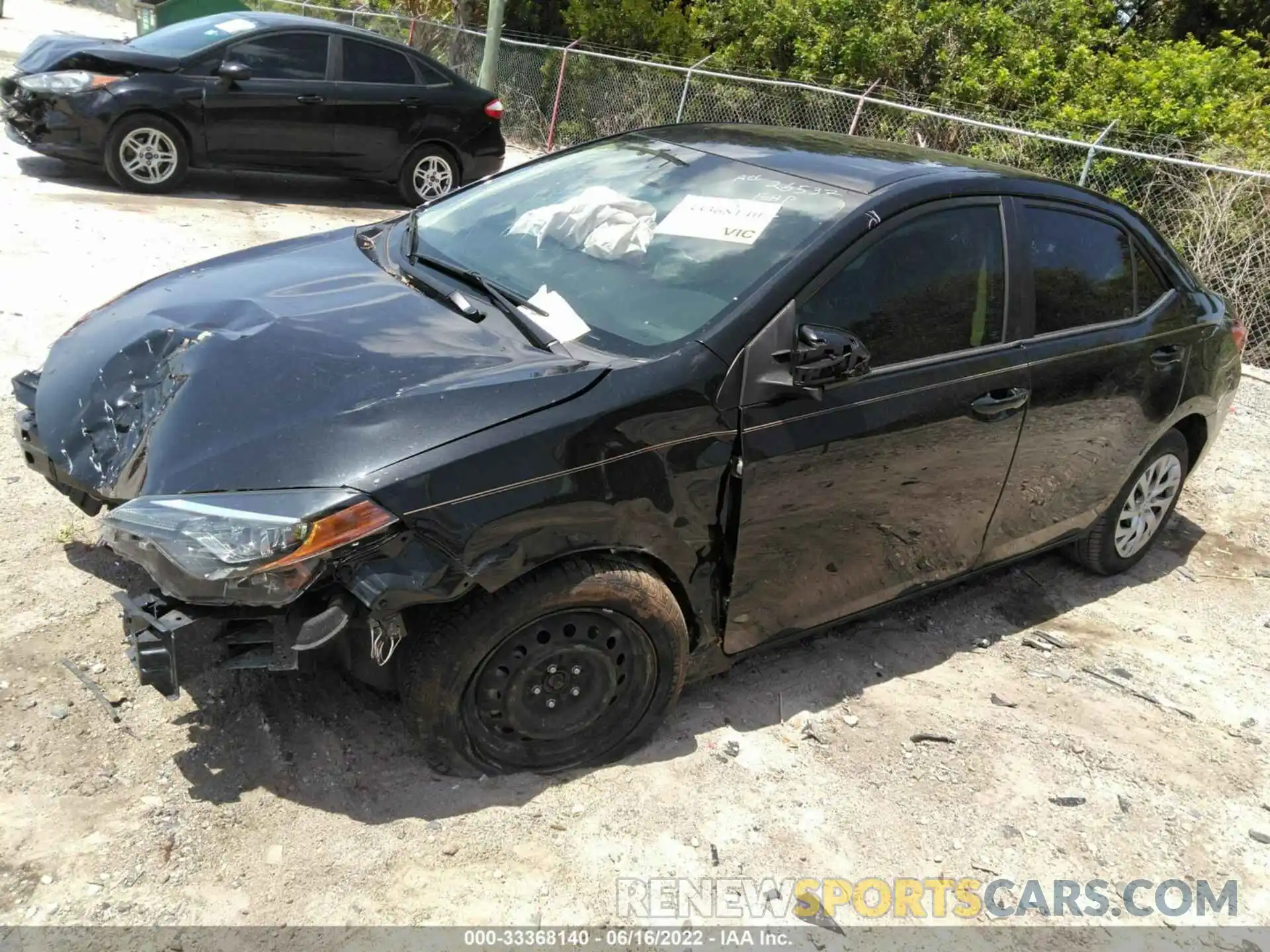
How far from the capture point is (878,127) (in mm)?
11422

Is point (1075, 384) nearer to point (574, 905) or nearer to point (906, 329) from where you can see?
point (906, 329)

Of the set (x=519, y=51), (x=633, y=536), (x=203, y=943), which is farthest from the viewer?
(x=519, y=51)

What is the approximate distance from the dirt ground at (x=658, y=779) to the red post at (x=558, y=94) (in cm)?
1130

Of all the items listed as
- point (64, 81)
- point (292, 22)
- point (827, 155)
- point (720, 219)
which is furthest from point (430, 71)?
point (720, 219)

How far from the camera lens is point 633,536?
2893mm

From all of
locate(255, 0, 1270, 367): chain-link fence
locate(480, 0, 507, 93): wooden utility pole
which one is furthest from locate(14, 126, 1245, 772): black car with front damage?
locate(480, 0, 507, 93): wooden utility pole

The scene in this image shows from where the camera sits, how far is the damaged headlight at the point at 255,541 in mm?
2482

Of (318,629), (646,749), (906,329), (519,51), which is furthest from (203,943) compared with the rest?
(519,51)

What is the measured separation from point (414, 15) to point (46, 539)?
54.6 ft

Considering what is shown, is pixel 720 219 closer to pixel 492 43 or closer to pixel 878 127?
pixel 878 127

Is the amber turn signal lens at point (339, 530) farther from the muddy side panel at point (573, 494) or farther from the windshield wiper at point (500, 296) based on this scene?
the windshield wiper at point (500, 296)

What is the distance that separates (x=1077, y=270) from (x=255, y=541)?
10.4ft

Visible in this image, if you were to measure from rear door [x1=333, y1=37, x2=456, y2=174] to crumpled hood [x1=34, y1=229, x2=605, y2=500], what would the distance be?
649 centimetres

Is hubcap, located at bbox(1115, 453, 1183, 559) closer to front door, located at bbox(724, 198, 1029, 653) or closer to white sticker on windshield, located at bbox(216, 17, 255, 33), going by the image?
front door, located at bbox(724, 198, 1029, 653)
